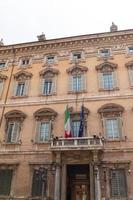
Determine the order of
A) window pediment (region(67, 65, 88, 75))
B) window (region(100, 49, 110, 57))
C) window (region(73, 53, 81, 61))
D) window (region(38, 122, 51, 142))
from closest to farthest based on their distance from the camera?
window (region(38, 122, 51, 142))
window pediment (region(67, 65, 88, 75))
window (region(100, 49, 110, 57))
window (region(73, 53, 81, 61))

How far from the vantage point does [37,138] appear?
61.3ft

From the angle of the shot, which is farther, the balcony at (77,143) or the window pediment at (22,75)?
the window pediment at (22,75)

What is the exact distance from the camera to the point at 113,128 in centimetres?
1792

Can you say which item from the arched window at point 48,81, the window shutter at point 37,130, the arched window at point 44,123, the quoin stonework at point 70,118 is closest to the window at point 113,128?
the quoin stonework at point 70,118

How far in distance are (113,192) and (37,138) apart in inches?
267

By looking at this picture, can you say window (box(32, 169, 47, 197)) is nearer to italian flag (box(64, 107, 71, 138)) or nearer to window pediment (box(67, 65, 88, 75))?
italian flag (box(64, 107, 71, 138))

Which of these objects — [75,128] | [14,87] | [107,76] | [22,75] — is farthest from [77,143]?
[22,75]

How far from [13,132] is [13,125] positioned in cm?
61

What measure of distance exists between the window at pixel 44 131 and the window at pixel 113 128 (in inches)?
176

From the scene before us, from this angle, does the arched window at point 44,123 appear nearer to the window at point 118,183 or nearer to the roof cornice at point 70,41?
the window at point 118,183

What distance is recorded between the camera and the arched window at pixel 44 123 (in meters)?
18.7

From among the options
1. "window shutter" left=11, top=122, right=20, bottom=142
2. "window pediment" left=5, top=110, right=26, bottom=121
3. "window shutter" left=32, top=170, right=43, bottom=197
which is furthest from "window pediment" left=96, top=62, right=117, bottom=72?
"window shutter" left=32, top=170, right=43, bottom=197

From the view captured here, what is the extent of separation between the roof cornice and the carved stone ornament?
288 inches

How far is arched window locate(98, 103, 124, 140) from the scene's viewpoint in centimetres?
1766
